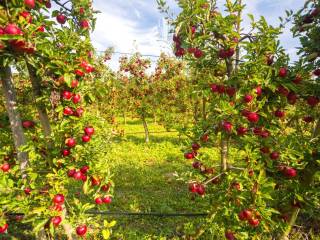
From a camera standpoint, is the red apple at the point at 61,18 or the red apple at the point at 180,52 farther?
the red apple at the point at 180,52

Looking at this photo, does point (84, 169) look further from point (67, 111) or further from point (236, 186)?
point (236, 186)

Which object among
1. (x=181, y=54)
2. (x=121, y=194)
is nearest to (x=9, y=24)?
(x=181, y=54)

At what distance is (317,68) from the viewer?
366cm

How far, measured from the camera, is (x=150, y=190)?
26.8 ft

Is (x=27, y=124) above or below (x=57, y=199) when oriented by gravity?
above

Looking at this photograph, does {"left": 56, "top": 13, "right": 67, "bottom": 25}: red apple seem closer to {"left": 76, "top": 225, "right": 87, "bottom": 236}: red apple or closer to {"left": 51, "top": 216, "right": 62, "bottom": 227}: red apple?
{"left": 51, "top": 216, "right": 62, "bottom": 227}: red apple

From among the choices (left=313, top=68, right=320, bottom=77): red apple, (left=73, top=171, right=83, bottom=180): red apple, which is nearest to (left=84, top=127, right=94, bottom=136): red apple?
(left=73, top=171, right=83, bottom=180): red apple

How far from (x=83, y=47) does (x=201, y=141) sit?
69.6 inches

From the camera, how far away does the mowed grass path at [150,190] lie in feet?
18.6

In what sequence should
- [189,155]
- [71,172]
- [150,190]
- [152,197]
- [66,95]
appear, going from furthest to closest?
[150,190], [152,197], [189,155], [71,172], [66,95]

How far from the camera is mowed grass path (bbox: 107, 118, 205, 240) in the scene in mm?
5656

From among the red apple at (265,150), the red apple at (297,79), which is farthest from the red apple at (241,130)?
the red apple at (297,79)

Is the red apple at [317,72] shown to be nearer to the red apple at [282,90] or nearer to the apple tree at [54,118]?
the red apple at [282,90]

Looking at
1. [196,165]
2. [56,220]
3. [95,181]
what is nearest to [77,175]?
[95,181]
